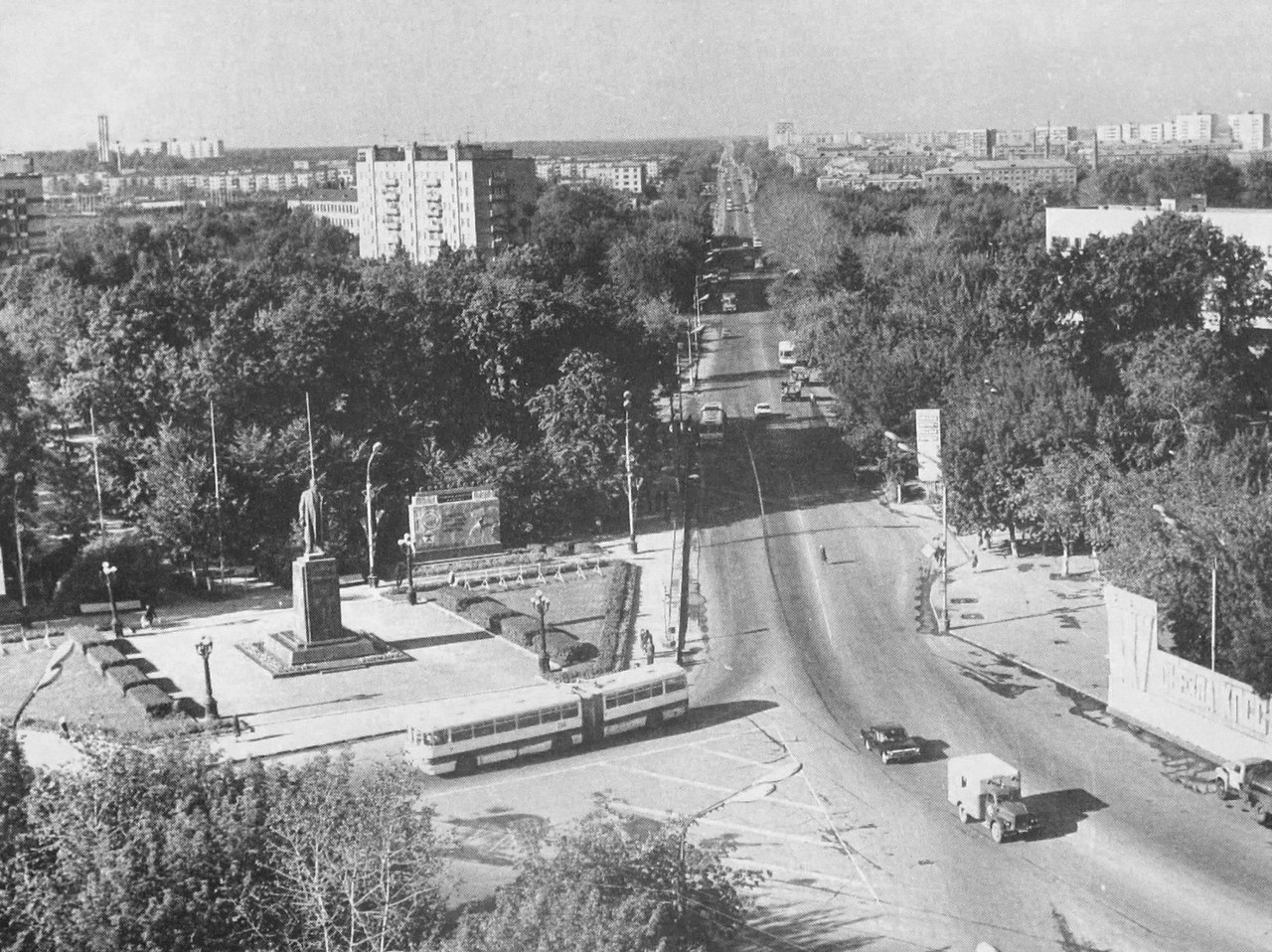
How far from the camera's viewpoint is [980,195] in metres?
141

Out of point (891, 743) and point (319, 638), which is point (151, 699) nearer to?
point (319, 638)

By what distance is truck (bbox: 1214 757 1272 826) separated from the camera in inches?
1046

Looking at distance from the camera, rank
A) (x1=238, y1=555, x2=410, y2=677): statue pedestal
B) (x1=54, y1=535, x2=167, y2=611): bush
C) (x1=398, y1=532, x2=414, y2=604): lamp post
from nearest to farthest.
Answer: (x1=238, y1=555, x2=410, y2=677): statue pedestal → (x1=398, y1=532, x2=414, y2=604): lamp post → (x1=54, y1=535, x2=167, y2=611): bush

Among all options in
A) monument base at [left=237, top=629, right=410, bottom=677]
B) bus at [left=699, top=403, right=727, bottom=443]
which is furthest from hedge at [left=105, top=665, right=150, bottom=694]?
bus at [left=699, top=403, right=727, bottom=443]

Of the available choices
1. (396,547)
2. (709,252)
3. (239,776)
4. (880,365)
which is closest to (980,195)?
(709,252)

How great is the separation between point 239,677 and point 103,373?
1595cm

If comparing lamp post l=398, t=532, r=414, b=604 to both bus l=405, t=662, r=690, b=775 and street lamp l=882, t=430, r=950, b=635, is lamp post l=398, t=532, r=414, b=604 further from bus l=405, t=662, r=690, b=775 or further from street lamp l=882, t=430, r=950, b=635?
street lamp l=882, t=430, r=950, b=635

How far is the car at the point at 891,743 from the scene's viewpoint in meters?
29.9

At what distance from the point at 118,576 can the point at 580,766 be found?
61.6ft

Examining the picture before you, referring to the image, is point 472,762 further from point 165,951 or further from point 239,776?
point 165,951

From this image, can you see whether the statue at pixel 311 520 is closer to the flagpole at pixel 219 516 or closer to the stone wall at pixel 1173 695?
the flagpole at pixel 219 516

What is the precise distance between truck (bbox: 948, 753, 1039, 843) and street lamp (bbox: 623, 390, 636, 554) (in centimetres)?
2116

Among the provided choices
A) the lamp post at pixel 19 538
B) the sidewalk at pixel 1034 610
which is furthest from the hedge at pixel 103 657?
the sidewalk at pixel 1034 610

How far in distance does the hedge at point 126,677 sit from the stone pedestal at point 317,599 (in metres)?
3.79
